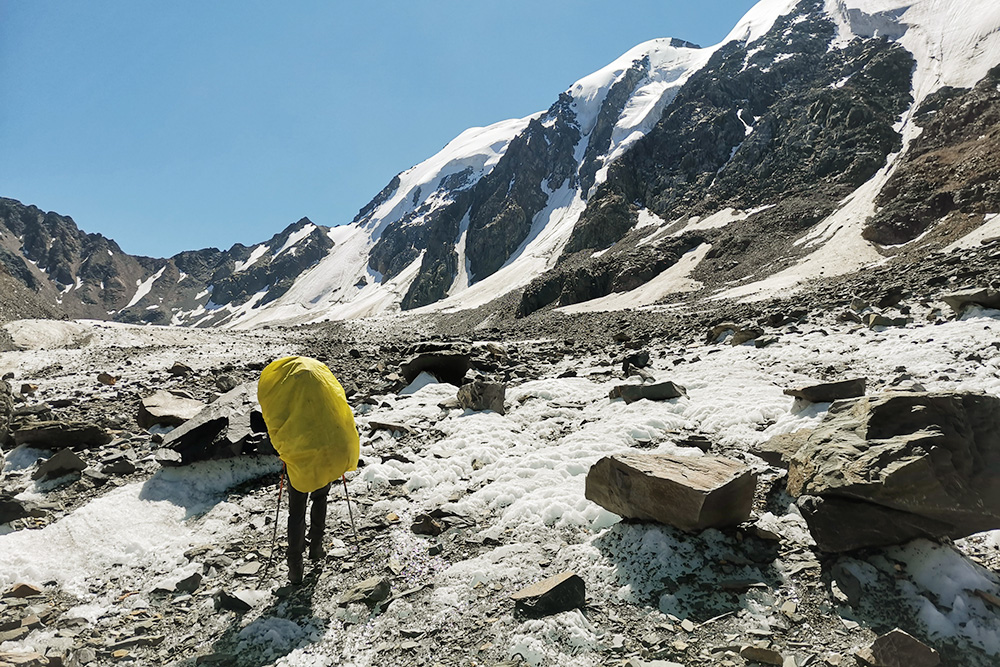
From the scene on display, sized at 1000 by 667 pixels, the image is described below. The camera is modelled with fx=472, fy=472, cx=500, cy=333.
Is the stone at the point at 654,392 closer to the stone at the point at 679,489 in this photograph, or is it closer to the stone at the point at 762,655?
the stone at the point at 679,489

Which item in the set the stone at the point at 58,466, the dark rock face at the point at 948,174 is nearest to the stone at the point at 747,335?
the stone at the point at 58,466

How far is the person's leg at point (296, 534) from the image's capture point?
17.3 ft

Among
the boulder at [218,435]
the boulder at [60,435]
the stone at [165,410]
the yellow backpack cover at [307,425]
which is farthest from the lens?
the stone at [165,410]

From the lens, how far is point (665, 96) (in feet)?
417

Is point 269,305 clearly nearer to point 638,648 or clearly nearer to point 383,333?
point 383,333

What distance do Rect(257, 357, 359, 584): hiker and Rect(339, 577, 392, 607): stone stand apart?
0.74m

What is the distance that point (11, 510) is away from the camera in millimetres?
6457

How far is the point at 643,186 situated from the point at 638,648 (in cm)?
9542

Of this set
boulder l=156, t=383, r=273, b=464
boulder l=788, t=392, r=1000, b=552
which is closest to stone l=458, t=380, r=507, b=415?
boulder l=156, t=383, r=273, b=464

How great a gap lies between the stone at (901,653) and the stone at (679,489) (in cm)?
167

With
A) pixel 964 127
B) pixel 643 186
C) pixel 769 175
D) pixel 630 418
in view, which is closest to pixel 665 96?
pixel 643 186

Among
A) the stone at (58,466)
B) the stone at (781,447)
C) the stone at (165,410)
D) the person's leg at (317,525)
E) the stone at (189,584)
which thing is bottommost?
the stone at (781,447)

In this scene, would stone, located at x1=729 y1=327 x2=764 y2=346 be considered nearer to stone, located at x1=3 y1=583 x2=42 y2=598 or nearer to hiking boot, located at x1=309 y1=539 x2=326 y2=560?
hiking boot, located at x1=309 y1=539 x2=326 y2=560

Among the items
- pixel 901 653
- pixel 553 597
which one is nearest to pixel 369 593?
pixel 553 597
